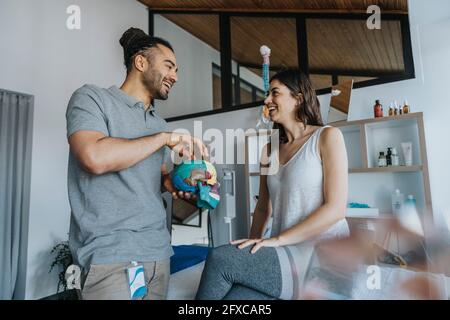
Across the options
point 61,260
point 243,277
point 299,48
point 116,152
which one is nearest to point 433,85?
point 299,48

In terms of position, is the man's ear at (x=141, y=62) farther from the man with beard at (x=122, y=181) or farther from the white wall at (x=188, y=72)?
the white wall at (x=188, y=72)

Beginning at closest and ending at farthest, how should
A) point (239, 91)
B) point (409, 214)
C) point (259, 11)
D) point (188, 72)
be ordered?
point (409, 214) < point (259, 11) < point (239, 91) < point (188, 72)

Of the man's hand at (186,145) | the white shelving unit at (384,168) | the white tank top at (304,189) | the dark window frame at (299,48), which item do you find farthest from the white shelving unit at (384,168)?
the man's hand at (186,145)

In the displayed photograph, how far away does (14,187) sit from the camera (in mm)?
2029

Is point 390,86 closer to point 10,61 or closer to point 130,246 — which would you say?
point 130,246

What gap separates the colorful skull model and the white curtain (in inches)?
75.2

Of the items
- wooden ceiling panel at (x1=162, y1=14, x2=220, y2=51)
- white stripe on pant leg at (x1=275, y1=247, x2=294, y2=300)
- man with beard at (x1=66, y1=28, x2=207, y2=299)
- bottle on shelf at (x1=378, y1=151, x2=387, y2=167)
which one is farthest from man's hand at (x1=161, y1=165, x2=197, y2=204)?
wooden ceiling panel at (x1=162, y1=14, x2=220, y2=51)

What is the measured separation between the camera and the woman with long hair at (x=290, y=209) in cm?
57

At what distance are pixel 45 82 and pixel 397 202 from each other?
2769mm

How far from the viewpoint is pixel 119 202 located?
68 cm

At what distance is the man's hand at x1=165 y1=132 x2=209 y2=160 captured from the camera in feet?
2.19

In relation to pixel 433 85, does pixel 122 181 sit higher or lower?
lower

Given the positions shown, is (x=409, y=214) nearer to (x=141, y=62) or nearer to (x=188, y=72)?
(x=141, y=62)

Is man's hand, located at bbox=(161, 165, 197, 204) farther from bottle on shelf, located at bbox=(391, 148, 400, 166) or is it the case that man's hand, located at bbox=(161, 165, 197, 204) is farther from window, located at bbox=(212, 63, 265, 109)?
window, located at bbox=(212, 63, 265, 109)
